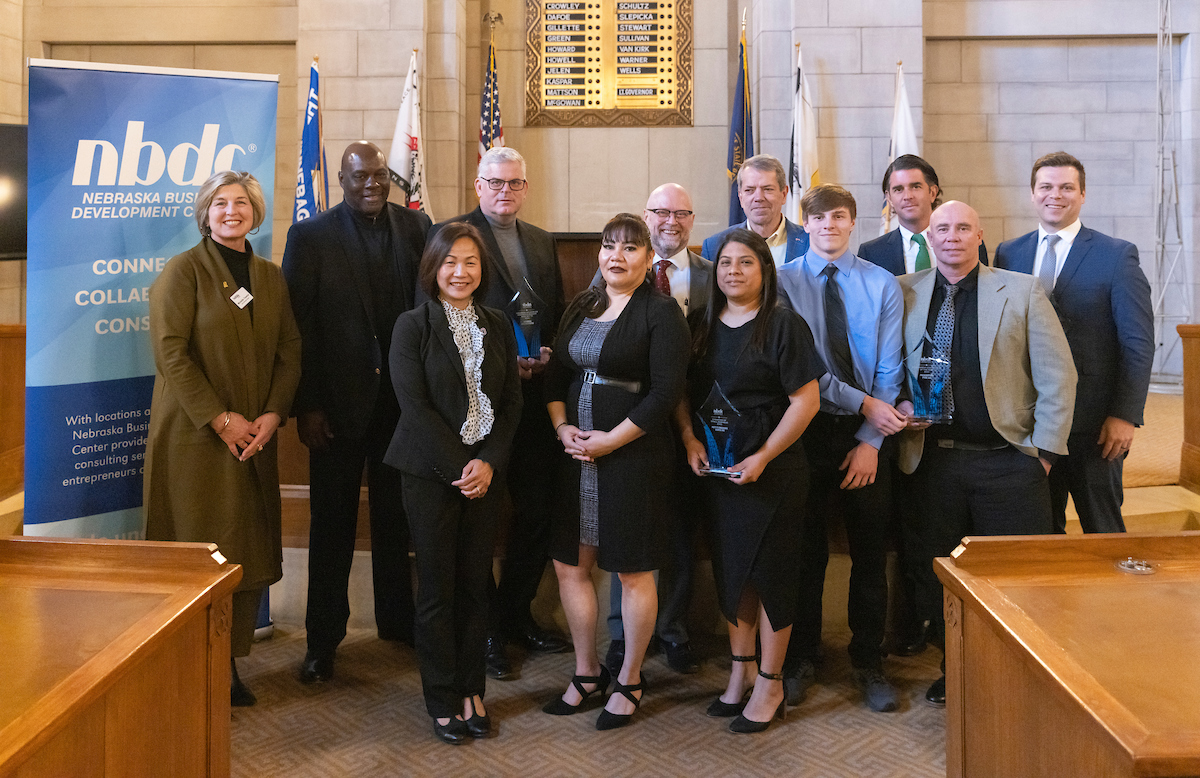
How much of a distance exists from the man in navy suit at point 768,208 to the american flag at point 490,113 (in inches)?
141

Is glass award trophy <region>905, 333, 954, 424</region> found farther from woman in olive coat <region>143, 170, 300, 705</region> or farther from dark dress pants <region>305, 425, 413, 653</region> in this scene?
woman in olive coat <region>143, 170, 300, 705</region>

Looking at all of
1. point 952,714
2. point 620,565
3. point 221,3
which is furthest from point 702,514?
point 221,3

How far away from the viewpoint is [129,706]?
1.41m

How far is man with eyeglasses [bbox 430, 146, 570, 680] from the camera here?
307cm

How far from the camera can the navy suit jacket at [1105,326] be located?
112 inches

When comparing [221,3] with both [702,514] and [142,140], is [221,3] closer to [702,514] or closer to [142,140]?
[142,140]

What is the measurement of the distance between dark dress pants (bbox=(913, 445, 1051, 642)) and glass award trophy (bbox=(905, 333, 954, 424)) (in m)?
0.16

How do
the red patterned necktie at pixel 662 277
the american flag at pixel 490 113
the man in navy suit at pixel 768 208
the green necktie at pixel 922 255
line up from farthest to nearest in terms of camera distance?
the american flag at pixel 490 113 → the green necktie at pixel 922 255 → the man in navy suit at pixel 768 208 → the red patterned necktie at pixel 662 277

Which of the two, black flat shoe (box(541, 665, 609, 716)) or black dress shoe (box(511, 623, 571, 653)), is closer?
black flat shoe (box(541, 665, 609, 716))

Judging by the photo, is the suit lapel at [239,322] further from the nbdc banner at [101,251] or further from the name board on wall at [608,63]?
the name board on wall at [608,63]

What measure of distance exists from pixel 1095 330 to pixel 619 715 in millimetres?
1944

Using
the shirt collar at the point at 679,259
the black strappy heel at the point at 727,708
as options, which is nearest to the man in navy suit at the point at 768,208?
the shirt collar at the point at 679,259

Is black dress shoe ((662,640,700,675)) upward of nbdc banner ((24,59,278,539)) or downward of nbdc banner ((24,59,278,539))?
downward

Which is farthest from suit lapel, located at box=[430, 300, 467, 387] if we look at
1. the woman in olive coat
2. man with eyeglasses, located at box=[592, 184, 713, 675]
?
man with eyeglasses, located at box=[592, 184, 713, 675]
